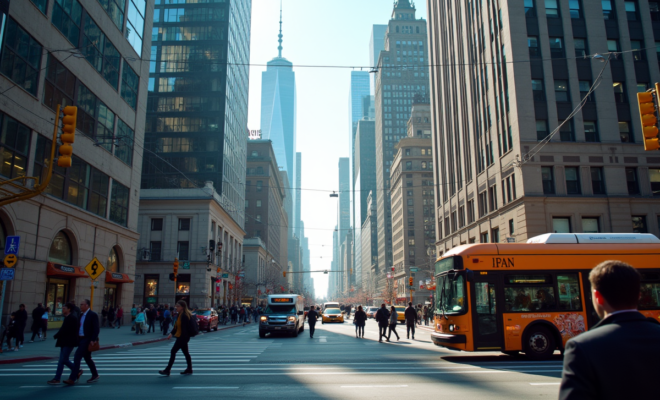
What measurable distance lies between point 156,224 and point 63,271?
33.6 m

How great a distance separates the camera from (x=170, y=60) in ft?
228

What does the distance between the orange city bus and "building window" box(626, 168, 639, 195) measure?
80.8 feet

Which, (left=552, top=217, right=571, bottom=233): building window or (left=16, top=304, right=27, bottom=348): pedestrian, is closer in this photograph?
(left=16, top=304, right=27, bottom=348): pedestrian

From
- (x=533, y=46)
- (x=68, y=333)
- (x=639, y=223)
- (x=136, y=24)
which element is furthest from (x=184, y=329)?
(x=639, y=223)

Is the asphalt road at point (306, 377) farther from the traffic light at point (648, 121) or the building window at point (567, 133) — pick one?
the building window at point (567, 133)

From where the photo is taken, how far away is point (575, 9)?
132 ft

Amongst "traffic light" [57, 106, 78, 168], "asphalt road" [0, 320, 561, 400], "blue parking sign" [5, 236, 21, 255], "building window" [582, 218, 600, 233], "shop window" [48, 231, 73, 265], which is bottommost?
"asphalt road" [0, 320, 561, 400]

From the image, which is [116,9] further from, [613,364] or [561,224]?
[613,364]

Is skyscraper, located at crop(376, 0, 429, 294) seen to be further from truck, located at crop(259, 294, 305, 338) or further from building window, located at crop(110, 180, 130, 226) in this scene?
truck, located at crop(259, 294, 305, 338)

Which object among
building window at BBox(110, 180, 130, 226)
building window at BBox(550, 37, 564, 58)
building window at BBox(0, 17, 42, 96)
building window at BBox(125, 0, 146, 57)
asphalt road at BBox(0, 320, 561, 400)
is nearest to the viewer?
asphalt road at BBox(0, 320, 561, 400)

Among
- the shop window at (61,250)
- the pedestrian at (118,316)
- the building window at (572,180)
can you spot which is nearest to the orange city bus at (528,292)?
the building window at (572,180)

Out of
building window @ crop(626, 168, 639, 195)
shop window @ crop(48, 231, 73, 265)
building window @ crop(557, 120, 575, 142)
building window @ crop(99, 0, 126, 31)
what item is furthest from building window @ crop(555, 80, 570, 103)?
shop window @ crop(48, 231, 73, 265)

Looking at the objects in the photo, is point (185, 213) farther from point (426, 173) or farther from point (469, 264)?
point (426, 173)

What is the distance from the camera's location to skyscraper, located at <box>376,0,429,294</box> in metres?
159
